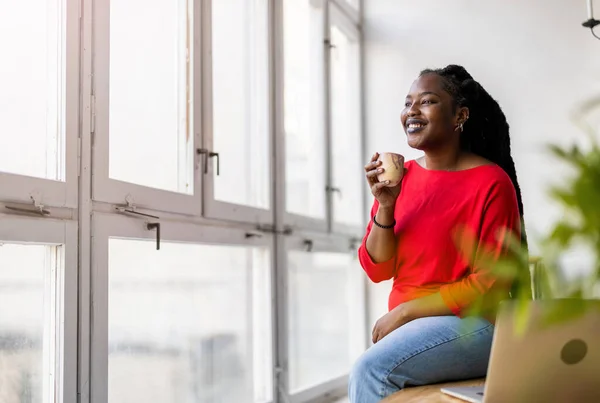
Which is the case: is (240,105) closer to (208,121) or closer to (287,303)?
(208,121)

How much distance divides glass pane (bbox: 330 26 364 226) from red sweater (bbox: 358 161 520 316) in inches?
84.9

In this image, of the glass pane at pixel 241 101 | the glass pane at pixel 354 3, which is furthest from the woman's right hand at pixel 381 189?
the glass pane at pixel 354 3

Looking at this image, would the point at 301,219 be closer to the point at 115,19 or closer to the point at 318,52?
the point at 318,52

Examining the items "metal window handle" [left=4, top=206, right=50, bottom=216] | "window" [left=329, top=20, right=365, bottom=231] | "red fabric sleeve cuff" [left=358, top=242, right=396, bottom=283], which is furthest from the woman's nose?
"window" [left=329, top=20, right=365, bottom=231]

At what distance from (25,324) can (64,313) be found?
9 cm

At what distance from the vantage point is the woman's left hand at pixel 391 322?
168 centimetres

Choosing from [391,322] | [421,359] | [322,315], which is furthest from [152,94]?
[322,315]

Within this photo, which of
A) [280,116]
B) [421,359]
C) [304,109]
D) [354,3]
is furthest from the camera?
[354,3]

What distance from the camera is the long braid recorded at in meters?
1.91

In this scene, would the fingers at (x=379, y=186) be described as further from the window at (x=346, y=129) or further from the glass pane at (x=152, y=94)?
the window at (x=346, y=129)

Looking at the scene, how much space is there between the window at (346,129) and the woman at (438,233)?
2050 millimetres

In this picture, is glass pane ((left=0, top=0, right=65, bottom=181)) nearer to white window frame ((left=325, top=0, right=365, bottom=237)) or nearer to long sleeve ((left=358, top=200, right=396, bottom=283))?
long sleeve ((left=358, top=200, right=396, bottom=283))

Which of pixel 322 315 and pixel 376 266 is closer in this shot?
pixel 376 266

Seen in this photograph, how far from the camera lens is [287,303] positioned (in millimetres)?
3236
